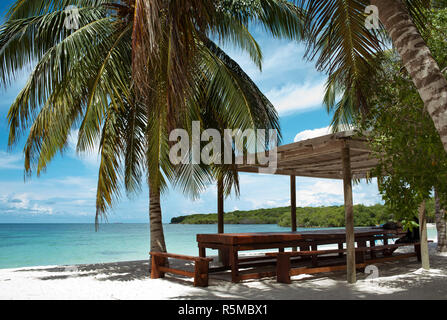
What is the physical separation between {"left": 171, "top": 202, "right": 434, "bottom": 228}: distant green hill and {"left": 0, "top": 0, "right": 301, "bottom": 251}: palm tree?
23.6ft

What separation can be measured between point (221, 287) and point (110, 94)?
12.1 feet

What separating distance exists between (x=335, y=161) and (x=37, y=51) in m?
6.61

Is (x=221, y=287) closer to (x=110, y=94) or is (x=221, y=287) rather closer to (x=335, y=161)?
(x=110, y=94)

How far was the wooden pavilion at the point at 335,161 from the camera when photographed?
6527 millimetres

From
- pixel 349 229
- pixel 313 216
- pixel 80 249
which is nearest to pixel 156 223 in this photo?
pixel 349 229

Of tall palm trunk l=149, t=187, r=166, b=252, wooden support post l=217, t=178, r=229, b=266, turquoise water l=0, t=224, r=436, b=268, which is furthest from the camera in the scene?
turquoise water l=0, t=224, r=436, b=268

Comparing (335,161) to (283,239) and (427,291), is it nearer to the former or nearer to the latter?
(283,239)

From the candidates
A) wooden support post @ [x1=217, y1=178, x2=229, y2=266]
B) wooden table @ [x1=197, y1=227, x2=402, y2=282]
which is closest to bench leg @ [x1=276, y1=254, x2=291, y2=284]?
wooden table @ [x1=197, y1=227, x2=402, y2=282]

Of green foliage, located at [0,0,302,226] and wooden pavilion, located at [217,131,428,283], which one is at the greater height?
green foliage, located at [0,0,302,226]

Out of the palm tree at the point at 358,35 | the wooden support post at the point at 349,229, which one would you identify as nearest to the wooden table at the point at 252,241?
the wooden support post at the point at 349,229

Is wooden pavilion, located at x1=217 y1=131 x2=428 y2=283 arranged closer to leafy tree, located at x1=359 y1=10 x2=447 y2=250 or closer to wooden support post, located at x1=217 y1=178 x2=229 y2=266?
wooden support post, located at x1=217 y1=178 x2=229 y2=266

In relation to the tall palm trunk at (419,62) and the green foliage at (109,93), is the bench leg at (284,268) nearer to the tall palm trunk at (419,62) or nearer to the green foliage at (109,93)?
the green foliage at (109,93)

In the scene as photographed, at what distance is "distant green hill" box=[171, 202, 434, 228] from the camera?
2919 centimetres

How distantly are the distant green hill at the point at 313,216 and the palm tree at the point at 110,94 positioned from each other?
721 cm
